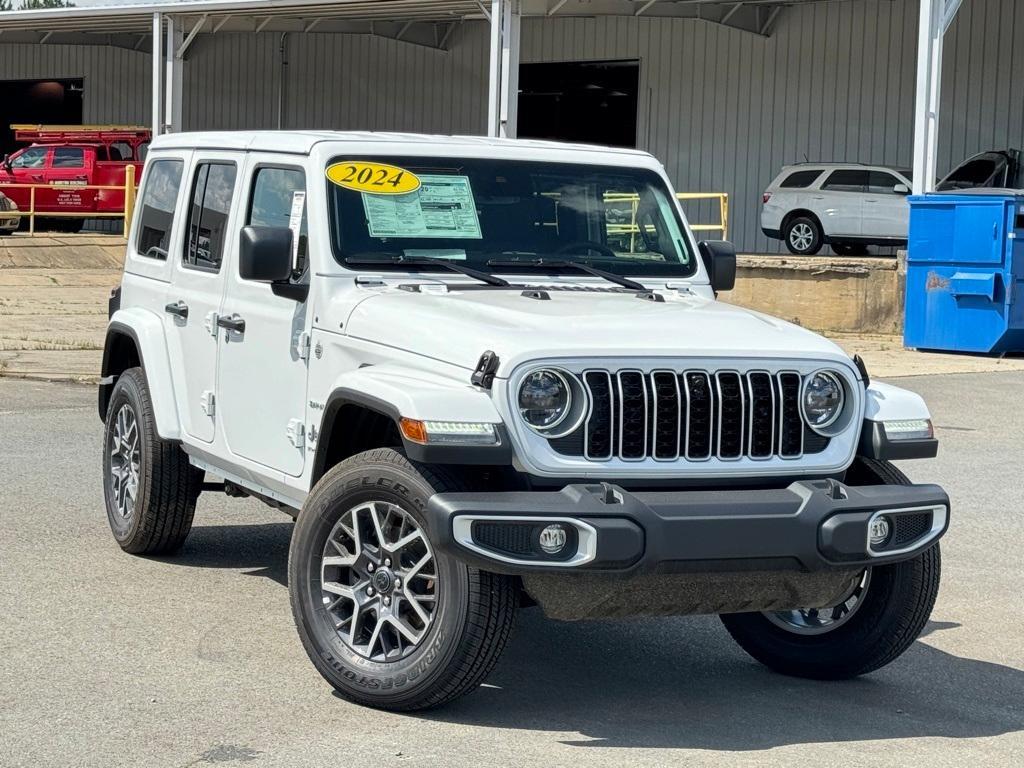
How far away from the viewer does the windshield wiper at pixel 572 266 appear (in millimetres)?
6215

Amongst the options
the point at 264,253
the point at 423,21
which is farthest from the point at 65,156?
the point at 264,253

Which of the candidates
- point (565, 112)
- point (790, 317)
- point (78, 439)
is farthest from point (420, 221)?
point (565, 112)

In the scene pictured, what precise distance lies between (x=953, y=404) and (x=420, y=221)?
30.3 ft

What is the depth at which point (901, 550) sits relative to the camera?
204 inches

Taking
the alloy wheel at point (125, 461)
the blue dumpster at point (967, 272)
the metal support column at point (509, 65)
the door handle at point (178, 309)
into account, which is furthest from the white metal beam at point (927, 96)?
the door handle at point (178, 309)

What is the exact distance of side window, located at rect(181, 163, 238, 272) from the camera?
6.80 metres

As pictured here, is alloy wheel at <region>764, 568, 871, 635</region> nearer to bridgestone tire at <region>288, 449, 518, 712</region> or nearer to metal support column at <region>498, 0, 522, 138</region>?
bridgestone tire at <region>288, 449, 518, 712</region>

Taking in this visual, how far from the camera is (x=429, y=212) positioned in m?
6.23

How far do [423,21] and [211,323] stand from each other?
31.7 m

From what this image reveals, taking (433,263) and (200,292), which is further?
(200,292)

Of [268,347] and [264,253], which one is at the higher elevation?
[264,253]

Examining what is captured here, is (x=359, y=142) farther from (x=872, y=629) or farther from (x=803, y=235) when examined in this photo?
(x=803, y=235)

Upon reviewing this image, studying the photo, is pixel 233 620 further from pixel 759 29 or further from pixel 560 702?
pixel 759 29

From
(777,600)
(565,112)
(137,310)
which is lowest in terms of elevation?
(777,600)
